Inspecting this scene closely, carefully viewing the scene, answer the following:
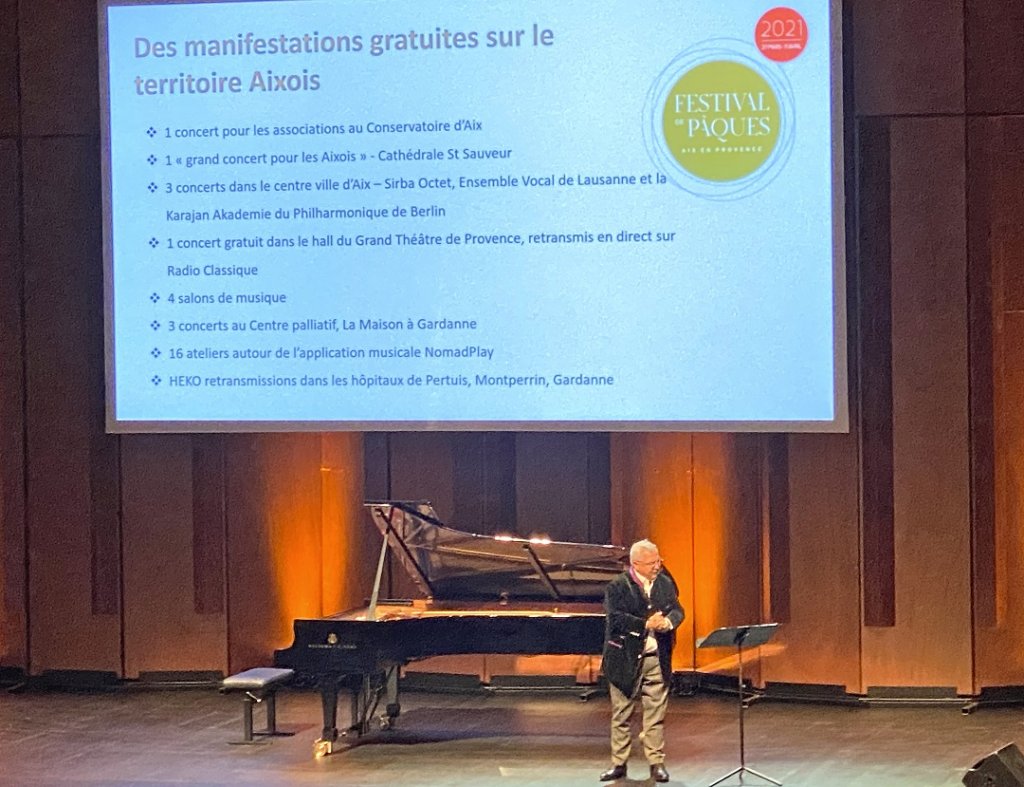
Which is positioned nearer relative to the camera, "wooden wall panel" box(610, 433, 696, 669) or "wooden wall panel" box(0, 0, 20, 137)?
"wooden wall panel" box(610, 433, 696, 669)

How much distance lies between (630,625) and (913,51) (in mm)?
4014

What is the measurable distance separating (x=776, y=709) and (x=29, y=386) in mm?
5113

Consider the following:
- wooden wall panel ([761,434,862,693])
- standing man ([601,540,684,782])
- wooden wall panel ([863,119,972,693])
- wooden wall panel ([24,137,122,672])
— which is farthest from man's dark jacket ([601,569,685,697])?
wooden wall panel ([24,137,122,672])

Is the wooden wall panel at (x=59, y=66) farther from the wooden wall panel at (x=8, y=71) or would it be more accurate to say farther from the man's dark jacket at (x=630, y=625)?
the man's dark jacket at (x=630, y=625)

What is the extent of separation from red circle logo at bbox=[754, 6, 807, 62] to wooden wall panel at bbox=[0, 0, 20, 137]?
15.5 ft

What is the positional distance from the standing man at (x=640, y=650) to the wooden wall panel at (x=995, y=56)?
367 centimetres

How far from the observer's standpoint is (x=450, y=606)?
26.8 ft

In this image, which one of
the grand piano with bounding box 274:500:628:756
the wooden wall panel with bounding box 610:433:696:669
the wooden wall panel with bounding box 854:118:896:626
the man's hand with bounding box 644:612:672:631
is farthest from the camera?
the wooden wall panel with bounding box 610:433:696:669

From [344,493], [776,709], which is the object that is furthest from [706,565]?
[344,493]

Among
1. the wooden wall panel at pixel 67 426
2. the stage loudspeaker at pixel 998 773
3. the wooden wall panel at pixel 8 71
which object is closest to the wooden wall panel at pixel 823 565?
the stage loudspeaker at pixel 998 773

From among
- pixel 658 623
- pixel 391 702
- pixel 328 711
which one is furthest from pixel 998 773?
pixel 391 702

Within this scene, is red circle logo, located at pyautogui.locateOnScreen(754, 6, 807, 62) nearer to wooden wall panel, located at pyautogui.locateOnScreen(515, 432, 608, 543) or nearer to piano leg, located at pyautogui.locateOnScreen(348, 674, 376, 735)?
wooden wall panel, located at pyautogui.locateOnScreen(515, 432, 608, 543)

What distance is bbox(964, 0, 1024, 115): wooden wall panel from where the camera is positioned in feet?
28.7

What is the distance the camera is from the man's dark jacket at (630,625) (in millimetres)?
6965
